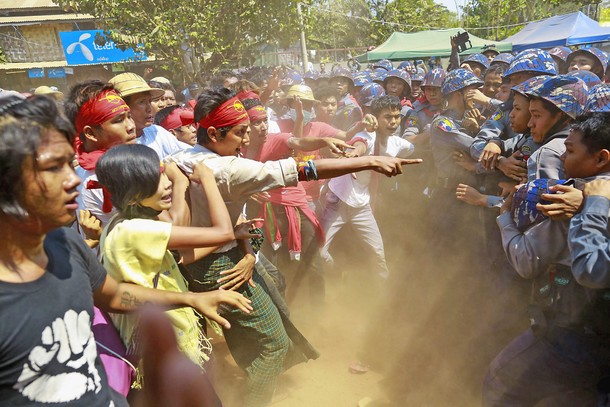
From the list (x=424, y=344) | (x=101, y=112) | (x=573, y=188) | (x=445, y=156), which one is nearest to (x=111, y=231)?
(x=101, y=112)

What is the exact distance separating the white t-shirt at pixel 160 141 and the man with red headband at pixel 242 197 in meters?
1.00

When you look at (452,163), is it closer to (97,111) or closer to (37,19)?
(97,111)

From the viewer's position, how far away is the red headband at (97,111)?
2631 millimetres

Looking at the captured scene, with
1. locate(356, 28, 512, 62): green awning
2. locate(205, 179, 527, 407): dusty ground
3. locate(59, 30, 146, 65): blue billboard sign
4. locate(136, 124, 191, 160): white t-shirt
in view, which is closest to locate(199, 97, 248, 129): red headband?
locate(136, 124, 191, 160): white t-shirt

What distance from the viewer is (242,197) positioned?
2443 mm

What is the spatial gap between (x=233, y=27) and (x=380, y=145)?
9.83 metres

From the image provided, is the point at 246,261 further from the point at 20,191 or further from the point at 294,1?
the point at 294,1

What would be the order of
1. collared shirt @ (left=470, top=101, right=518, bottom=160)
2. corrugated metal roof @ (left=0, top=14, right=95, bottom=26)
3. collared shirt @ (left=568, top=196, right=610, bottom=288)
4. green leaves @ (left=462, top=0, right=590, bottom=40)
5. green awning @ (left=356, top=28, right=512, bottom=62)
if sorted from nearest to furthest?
collared shirt @ (left=568, top=196, right=610, bottom=288)
collared shirt @ (left=470, top=101, right=518, bottom=160)
green awning @ (left=356, top=28, right=512, bottom=62)
corrugated metal roof @ (left=0, top=14, right=95, bottom=26)
green leaves @ (left=462, top=0, right=590, bottom=40)

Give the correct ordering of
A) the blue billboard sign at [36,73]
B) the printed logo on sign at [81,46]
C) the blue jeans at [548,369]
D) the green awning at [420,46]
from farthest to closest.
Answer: the blue billboard sign at [36,73] → the printed logo on sign at [81,46] → the green awning at [420,46] → the blue jeans at [548,369]

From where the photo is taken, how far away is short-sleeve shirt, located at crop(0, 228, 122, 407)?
1.24m

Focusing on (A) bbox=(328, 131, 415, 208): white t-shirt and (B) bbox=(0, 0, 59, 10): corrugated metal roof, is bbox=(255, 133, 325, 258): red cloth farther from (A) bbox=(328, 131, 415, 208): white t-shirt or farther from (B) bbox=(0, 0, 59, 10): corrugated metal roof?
(B) bbox=(0, 0, 59, 10): corrugated metal roof

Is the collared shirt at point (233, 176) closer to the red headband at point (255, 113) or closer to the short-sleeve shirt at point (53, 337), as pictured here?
the short-sleeve shirt at point (53, 337)

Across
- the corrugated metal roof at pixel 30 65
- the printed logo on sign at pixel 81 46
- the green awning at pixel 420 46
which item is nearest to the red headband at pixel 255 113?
the green awning at pixel 420 46

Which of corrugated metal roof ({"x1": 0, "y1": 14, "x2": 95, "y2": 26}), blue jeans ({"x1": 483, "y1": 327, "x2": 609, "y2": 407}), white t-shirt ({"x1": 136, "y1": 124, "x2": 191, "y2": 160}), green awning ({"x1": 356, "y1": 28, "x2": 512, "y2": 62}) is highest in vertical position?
corrugated metal roof ({"x1": 0, "y1": 14, "x2": 95, "y2": 26})
